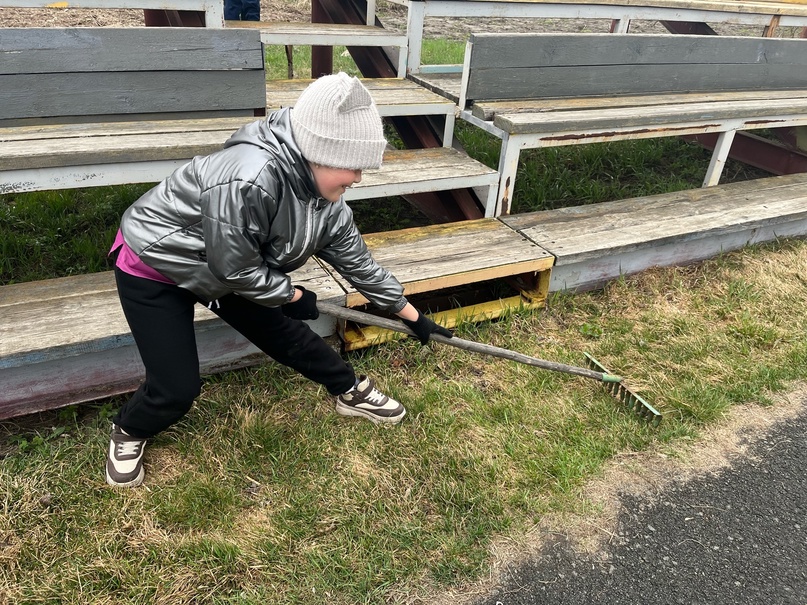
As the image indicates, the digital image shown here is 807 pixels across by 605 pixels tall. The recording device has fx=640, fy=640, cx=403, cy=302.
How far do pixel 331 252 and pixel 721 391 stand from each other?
2.08 m

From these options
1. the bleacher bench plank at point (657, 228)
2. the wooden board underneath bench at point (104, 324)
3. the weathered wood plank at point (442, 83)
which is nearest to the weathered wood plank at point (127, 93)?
the wooden board underneath bench at point (104, 324)

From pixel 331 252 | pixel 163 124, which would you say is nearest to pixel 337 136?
pixel 331 252

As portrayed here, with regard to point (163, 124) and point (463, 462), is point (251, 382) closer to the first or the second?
point (463, 462)

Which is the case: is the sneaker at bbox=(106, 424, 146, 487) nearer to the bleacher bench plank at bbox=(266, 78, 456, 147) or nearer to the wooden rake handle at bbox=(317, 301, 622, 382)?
the wooden rake handle at bbox=(317, 301, 622, 382)

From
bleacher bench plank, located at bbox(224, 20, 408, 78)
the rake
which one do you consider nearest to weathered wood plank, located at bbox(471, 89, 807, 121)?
bleacher bench plank, located at bbox(224, 20, 408, 78)

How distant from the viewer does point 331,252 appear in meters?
2.47

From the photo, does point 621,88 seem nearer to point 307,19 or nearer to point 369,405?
point 369,405

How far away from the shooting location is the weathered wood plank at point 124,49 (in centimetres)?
290

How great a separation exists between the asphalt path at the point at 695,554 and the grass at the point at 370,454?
0.64 ft

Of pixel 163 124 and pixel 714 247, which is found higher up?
pixel 163 124

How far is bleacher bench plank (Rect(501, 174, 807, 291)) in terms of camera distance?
3666 mm

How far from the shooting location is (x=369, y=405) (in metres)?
2.82

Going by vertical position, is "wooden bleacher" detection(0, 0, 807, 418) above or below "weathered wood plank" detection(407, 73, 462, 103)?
below

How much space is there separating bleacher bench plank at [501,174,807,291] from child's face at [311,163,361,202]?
5.59 feet
